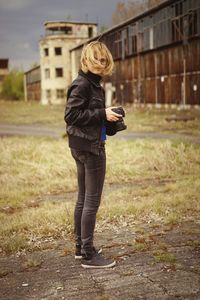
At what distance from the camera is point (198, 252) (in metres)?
3.96

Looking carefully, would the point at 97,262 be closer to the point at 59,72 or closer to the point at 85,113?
the point at 85,113

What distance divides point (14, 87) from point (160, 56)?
48.5 metres

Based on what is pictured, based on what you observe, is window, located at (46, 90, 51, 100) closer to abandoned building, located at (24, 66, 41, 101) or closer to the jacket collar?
abandoned building, located at (24, 66, 41, 101)

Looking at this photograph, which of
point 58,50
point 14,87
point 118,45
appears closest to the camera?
point 118,45

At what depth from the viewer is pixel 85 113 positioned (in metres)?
3.47

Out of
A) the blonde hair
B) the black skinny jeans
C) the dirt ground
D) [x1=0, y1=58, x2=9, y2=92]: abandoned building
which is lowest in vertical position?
the dirt ground

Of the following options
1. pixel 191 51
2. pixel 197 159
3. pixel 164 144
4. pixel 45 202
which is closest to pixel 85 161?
pixel 45 202

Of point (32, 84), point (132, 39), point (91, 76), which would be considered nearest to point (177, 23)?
point (132, 39)

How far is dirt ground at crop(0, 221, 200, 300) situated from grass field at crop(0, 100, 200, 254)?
1.45ft

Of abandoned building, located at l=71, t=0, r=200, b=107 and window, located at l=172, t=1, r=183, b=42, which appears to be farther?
window, located at l=172, t=1, r=183, b=42

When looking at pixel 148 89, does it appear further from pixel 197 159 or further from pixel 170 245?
pixel 170 245

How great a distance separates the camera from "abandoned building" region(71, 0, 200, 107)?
85.4ft

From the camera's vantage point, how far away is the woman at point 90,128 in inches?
137

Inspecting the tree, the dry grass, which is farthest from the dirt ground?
the tree
